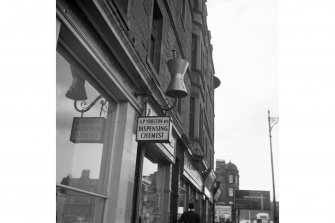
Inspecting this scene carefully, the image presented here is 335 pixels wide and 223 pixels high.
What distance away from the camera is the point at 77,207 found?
4312 millimetres

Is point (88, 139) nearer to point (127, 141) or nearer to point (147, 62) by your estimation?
point (127, 141)

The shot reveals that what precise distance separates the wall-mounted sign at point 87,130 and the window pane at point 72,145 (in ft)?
0.05

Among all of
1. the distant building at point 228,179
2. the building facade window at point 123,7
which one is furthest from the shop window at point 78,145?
the distant building at point 228,179

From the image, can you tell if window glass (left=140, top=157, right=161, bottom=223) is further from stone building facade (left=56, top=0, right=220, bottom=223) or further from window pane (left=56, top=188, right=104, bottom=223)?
window pane (left=56, top=188, right=104, bottom=223)

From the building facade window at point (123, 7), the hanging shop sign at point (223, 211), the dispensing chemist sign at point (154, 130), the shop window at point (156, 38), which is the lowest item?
the hanging shop sign at point (223, 211)

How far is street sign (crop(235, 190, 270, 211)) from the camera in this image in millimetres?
44281

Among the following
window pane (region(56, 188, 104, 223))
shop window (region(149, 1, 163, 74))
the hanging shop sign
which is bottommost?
window pane (region(56, 188, 104, 223))

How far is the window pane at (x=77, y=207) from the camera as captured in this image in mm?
3863

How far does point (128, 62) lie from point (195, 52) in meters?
11.3

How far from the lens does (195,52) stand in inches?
648

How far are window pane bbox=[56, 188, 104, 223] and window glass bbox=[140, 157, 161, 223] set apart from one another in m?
2.07

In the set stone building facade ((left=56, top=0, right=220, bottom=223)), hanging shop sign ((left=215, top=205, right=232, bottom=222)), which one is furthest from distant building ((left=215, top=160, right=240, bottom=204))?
stone building facade ((left=56, top=0, right=220, bottom=223))

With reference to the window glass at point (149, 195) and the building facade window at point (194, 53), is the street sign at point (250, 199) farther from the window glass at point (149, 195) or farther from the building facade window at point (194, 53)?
the window glass at point (149, 195)
